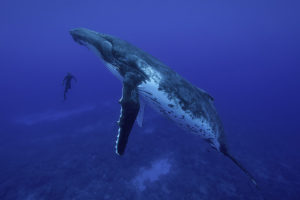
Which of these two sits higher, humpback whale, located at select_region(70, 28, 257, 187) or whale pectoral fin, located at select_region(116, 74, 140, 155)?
humpback whale, located at select_region(70, 28, 257, 187)

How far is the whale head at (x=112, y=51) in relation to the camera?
16.1 feet

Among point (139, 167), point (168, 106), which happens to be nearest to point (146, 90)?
point (168, 106)

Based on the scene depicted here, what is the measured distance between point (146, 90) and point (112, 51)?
55.4 inches

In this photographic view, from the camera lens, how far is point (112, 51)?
505 cm

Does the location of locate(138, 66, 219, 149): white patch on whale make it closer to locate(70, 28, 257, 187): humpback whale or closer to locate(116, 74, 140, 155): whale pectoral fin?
locate(70, 28, 257, 187): humpback whale

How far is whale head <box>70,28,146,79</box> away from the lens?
4910 millimetres

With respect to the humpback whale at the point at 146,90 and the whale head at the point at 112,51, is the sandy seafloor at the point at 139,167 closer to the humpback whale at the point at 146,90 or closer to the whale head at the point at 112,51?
the humpback whale at the point at 146,90

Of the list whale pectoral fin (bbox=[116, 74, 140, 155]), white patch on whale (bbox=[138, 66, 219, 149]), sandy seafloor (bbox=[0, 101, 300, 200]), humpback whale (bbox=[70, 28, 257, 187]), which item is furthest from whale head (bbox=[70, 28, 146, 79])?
sandy seafloor (bbox=[0, 101, 300, 200])

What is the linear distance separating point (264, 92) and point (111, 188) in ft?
196

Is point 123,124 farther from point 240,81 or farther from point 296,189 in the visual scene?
point 240,81

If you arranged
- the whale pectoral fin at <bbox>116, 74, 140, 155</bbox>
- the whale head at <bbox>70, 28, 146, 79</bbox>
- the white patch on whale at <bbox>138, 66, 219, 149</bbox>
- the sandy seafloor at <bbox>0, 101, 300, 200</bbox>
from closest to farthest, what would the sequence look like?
1. the whale pectoral fin at <bbox>116, 74, 140, 155</bbox>
2. the white patch on whale at <bbox>138, 66, 219, 149</bbox>
3. the whale head at <bbox>70, 28, 146, 79</bbox>
4. the sandy seafloor at <bbox>0, 101, 300, 200</bbox>

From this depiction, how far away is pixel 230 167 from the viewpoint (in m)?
16.0

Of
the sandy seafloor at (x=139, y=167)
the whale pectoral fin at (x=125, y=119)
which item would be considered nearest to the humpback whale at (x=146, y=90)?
the whale pectoral fin at (x=125, y=119)

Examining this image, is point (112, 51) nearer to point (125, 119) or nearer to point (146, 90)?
point (146, 90)
